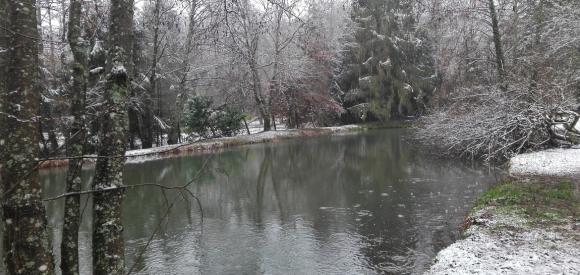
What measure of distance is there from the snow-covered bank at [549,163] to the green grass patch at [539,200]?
3.79ft

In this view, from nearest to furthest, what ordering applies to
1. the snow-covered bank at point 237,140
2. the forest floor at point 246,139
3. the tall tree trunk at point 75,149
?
the tall tree trunk at point 75,149 < the forest floor at point 246,139 < the snow-covered bank at point 237,140

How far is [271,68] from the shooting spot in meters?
31.5

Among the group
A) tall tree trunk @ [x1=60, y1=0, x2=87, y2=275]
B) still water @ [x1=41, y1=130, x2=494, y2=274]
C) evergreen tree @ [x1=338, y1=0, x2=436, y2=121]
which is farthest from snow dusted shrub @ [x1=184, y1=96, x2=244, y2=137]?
tall tree trunk @ [x1=60, y1=0, x2=87, y2=275]

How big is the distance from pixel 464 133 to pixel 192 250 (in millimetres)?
10059

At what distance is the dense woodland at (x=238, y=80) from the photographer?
2.94 metres

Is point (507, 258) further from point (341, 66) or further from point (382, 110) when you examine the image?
point (341, 66)

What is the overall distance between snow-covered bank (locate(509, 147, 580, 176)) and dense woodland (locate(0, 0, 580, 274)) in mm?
988

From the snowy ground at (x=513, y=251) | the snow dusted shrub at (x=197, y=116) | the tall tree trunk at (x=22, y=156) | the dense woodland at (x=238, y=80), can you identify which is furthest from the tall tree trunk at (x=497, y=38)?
the snow dusted shrub at (x=197, y=116)

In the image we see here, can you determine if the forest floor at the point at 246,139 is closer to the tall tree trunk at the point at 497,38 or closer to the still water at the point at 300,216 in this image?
the still water at the point at 300,216

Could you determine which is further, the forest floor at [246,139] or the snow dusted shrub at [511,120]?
the forest floor at [246,139]

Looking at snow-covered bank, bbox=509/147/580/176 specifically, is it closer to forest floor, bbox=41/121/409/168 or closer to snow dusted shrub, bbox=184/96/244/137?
forest floor, bbox=41/121/409/168

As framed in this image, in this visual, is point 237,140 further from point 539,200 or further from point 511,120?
point 539,200

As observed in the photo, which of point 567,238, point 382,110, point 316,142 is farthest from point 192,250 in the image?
point 382,110

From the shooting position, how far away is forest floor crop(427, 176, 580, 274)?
472cm
